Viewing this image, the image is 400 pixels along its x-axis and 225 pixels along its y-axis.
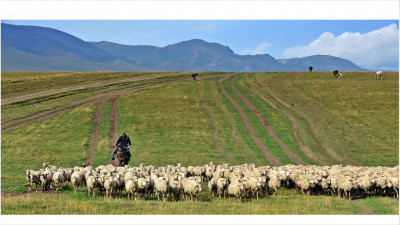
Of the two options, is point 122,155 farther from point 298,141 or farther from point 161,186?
point 298,141

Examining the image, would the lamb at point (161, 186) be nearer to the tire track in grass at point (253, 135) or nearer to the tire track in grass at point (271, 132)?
the tire track in grass at point (253, 135)

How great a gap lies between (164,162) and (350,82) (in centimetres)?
5809

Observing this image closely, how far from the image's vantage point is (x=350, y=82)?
266ft

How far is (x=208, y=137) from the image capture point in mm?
45562

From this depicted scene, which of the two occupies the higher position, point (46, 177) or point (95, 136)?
point (95, 136)

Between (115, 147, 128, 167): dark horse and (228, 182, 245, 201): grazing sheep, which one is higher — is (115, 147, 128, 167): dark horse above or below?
above

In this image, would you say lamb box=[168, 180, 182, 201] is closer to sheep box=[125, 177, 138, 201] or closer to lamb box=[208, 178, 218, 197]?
sheep box=[125, 177, 138, 201]

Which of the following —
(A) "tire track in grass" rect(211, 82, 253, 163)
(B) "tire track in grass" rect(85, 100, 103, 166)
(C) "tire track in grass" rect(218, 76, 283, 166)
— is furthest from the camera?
(A) "tire track in grass" rect(211, 82, 253, 163)

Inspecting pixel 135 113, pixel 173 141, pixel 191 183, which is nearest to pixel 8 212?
pixel 191 183

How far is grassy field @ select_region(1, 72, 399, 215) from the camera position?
1794 centimetres

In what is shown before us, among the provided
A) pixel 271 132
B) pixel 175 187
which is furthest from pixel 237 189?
pixel 271 132

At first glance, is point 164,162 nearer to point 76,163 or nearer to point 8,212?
point 76,163

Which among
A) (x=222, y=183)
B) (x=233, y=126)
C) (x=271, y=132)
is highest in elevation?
(x=233, y=126)

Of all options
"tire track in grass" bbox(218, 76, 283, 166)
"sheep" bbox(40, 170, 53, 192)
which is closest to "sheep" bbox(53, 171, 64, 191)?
"sheep" bbox(40, 170, 53, 192)
